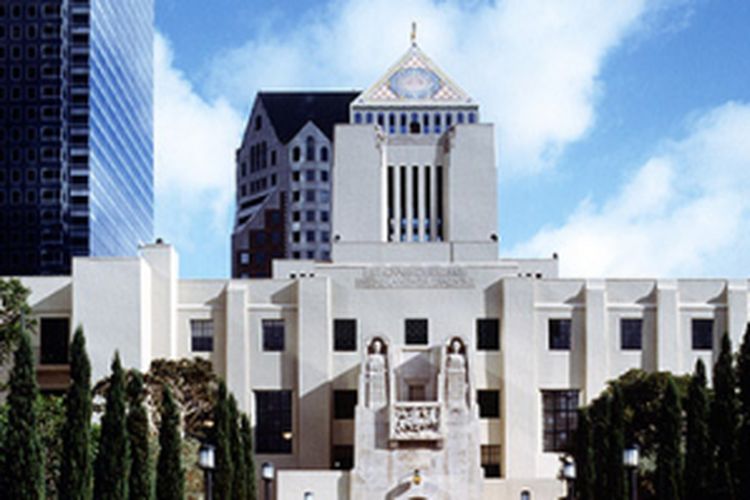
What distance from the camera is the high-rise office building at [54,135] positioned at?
404 ft

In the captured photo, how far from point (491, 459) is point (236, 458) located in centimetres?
2026

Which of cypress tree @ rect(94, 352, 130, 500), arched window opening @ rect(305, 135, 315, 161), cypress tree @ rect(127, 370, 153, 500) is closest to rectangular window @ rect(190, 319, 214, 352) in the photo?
cypress tree @ rect(127, 370, 153, 500)

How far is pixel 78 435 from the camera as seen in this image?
127ft

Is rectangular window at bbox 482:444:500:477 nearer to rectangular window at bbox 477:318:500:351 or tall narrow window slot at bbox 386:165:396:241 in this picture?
rectangular window at bbox 477:318:500:351

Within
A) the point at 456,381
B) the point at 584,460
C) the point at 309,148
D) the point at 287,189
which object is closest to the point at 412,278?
the point at 456,381

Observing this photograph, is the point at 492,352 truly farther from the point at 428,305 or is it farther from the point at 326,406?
the point at 326,406

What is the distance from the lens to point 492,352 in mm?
67625

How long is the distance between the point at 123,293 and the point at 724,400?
30526 mm

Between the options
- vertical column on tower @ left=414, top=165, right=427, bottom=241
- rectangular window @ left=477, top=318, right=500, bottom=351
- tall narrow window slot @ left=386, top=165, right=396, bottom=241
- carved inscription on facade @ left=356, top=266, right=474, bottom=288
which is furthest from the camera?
tall narrow window slot @ left=386, top=165, right=396, bottom=241

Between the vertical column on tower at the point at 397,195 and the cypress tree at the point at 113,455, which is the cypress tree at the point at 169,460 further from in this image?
the vertical column on tower at the point at 397,195

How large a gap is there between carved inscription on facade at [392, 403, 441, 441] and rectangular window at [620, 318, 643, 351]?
12420 millimetres

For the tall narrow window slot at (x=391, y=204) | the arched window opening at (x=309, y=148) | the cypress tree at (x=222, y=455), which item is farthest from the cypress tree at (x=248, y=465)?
the arched window opening at (x=309, y=148)

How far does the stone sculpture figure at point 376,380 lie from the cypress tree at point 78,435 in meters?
23.8

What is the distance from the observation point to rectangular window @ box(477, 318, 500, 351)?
67.9 metres
